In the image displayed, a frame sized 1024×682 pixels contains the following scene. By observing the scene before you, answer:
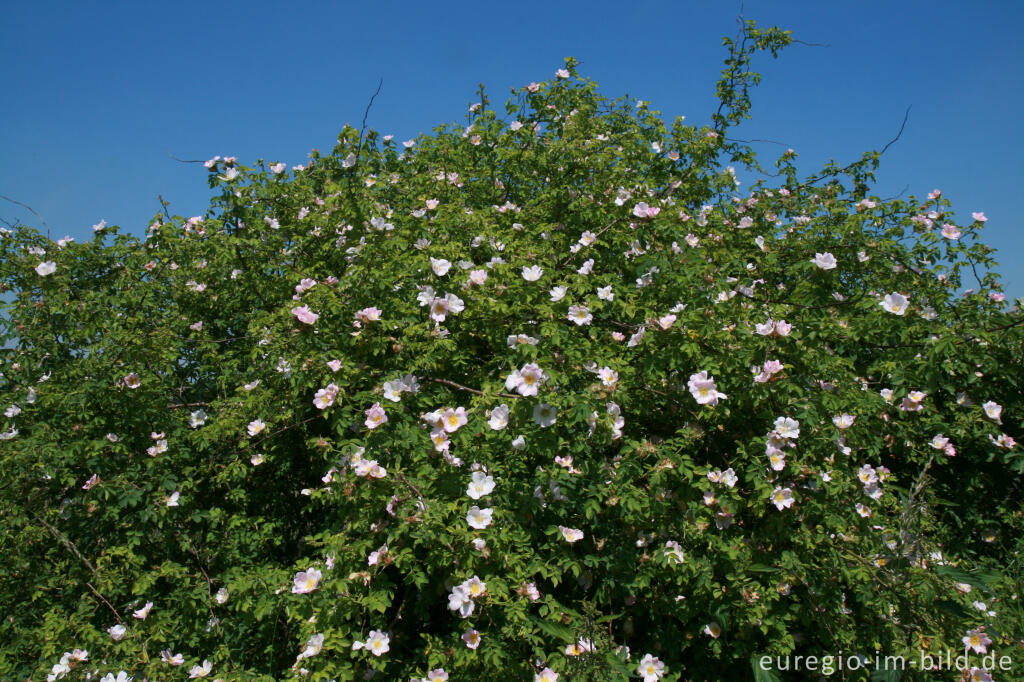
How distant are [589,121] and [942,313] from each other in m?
2.31

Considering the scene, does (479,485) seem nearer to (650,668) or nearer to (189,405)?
(650,668)

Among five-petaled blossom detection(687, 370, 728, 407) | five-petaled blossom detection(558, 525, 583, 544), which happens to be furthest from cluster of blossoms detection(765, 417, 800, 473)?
five-petaled blossom detection(558, 525, 583, 544)

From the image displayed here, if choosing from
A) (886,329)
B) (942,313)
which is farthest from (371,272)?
(942,313)

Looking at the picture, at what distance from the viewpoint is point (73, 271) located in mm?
3316

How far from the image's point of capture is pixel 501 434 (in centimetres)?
206

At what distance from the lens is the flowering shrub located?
2.01m

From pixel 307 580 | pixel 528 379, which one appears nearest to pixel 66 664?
pixel 307 580

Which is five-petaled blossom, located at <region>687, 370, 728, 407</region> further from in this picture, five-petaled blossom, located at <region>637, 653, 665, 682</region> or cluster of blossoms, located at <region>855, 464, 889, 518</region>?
five-petaled blossom, located at <region>637, 653, 665, 682</region>

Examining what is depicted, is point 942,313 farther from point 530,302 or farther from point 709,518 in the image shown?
point 530,302

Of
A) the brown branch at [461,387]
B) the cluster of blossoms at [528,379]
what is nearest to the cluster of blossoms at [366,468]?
the brown branch at [461,387]

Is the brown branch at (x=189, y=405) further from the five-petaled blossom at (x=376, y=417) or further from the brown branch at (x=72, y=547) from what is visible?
the five-petaled blossom at (x=376, y=417)

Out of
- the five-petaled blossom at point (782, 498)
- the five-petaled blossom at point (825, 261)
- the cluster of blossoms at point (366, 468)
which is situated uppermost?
the five-petaled blossom at point (825, 261)

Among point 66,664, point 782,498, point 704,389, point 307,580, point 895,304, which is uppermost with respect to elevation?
point 895,304

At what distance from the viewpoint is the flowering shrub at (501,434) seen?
2014 mm
